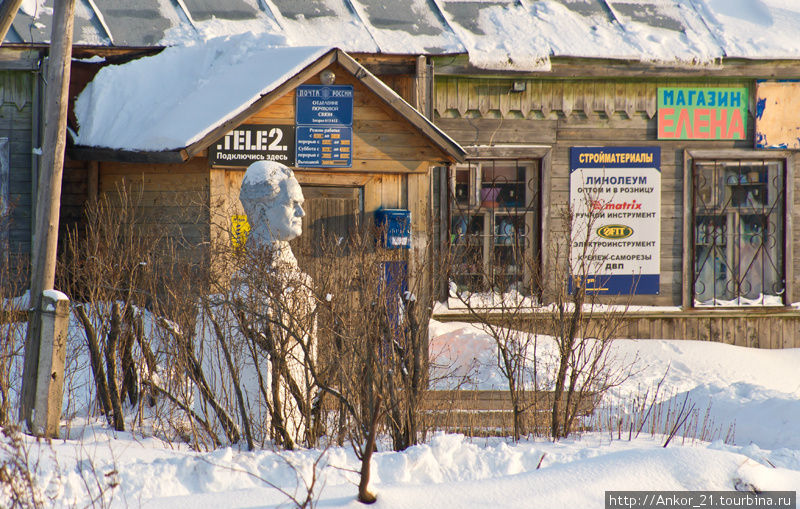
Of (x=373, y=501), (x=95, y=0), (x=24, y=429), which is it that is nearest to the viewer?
(x=373, y=501)

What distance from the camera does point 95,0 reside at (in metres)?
10.3

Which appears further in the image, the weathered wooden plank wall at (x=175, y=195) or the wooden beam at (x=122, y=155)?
the weathered wooden plank wall at (x=175, y=195)

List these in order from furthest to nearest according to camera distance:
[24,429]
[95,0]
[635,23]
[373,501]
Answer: [635,23], [95,0], [24,429], [373,501]

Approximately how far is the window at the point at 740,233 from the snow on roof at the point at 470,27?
1451 millimetres

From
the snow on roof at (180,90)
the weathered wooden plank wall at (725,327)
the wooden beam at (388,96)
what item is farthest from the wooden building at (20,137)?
the weathered wooden plank wall at (725,327)

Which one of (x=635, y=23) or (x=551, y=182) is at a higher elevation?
(x=635, y=23)

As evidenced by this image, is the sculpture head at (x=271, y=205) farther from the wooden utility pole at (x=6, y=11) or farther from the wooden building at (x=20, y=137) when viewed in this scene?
the wooden building at (x=20, y=137)

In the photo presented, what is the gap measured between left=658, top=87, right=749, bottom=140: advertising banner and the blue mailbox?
3784 millimetres

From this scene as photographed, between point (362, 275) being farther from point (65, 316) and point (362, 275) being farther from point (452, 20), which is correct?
point (452, 20)

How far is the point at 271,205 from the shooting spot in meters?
5.48

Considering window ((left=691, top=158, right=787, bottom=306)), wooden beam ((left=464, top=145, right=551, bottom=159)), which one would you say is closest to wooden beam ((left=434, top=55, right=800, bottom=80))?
wooden beam ((left=464, top=145, right=551, bottom=159))

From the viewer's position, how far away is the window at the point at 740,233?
11.1 metres

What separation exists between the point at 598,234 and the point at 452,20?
321cm

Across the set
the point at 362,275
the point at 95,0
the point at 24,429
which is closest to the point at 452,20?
the point at 95,0
